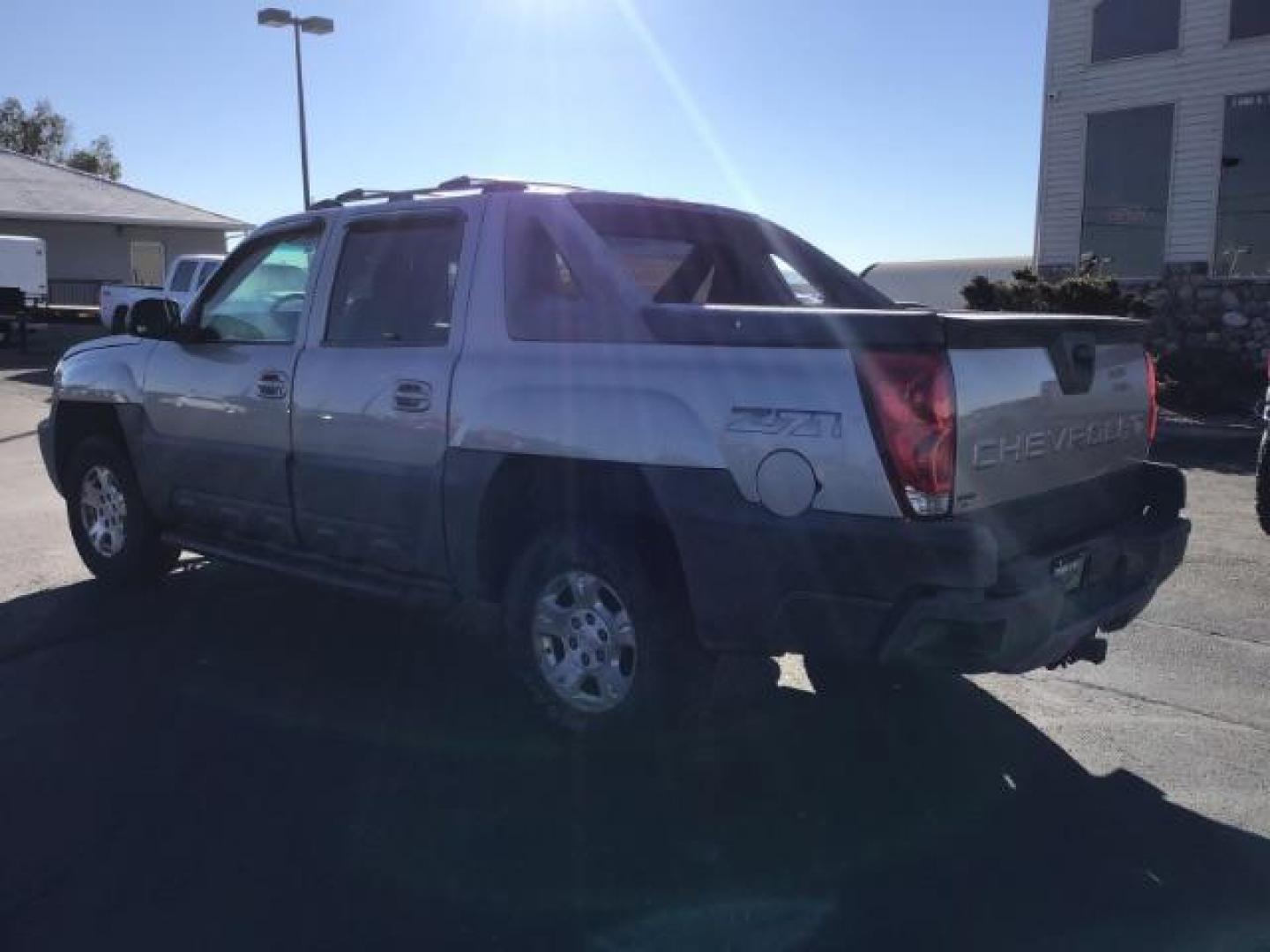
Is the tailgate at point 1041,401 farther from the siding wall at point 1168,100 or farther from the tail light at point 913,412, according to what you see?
the siding wall at point 1168,100

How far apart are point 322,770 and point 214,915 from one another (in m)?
0.93

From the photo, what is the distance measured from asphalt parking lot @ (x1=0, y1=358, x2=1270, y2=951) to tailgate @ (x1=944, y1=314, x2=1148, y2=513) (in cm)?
105

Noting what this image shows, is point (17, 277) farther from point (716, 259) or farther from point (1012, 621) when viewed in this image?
point (1012, 621)

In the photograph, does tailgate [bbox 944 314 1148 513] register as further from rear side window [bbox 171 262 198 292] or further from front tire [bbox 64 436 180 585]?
rear side window [bbox 171 262 198 292]

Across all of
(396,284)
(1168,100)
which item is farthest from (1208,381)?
(396,284)

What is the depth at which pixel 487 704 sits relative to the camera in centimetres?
466

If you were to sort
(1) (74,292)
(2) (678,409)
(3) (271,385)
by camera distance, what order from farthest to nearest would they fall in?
(1) (74,292) → (3) (271,385) → (2) (678,409)

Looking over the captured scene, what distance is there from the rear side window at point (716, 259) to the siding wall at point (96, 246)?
3760 centimetres

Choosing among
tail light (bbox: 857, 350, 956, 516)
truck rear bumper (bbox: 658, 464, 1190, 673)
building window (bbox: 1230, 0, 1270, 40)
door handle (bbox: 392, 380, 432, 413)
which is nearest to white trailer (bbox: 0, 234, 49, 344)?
building window (bbox: 1230, 0, 1270, 40)

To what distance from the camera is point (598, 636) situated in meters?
4.10

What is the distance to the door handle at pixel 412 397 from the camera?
446 centimetres

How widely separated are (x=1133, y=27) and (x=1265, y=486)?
41.2 feet

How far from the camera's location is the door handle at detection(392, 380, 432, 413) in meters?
4.46

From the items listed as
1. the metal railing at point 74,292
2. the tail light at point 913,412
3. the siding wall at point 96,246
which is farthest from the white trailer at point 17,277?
the tail light at point 913,412
